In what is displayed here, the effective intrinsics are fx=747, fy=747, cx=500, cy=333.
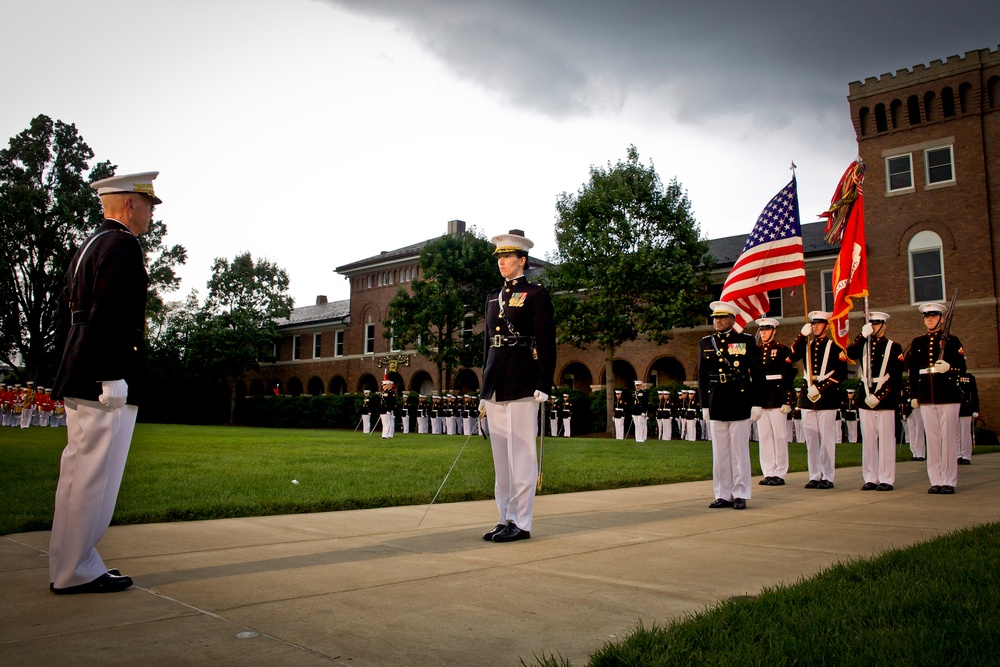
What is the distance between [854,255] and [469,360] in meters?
28.6

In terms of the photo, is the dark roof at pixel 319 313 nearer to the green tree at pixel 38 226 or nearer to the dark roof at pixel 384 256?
the dark roof at pixel 384 256

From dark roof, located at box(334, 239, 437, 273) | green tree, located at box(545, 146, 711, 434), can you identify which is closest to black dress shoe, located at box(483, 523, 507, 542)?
green tree, located at box(545, 146, 711, 434)

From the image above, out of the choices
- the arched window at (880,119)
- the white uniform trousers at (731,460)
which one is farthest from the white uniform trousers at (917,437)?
the arched window at (880,119)

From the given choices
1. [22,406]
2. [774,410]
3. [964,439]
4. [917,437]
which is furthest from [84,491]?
[22,406]

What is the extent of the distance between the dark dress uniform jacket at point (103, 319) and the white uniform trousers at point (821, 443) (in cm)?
888

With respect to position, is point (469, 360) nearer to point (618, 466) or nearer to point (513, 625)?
point (618, 466)

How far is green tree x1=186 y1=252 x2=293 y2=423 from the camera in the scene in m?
50.2

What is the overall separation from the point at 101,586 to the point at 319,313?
57353 millimetres

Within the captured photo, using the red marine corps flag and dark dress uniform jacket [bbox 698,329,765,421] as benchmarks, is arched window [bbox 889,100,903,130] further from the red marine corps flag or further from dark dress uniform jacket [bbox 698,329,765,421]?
dark dress uniform jacket [bbox 698,329,765,421]

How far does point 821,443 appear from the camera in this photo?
1026cm

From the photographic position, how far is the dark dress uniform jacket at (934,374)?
9594 millimetres

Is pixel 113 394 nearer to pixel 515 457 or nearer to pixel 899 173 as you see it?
pixel 515 457

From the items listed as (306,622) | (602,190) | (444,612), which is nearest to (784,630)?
(444,612)

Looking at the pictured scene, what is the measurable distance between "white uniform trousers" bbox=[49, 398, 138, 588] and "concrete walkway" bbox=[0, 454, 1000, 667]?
157 millimetres
